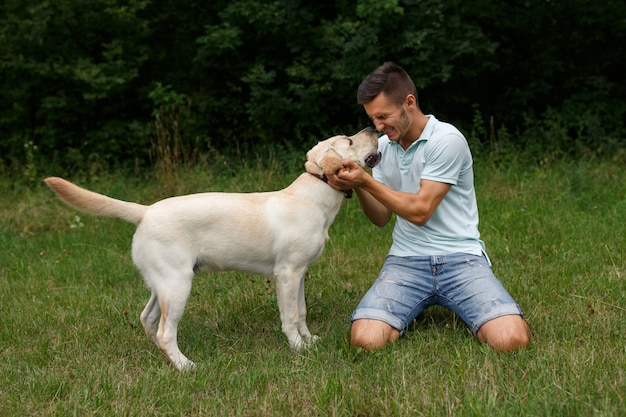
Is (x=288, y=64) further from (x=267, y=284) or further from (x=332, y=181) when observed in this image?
(x=332, y=181)

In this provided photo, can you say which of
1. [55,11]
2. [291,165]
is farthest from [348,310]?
[55,11]

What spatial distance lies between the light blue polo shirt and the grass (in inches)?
19.6

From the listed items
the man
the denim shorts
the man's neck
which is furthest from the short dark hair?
the denim shorts

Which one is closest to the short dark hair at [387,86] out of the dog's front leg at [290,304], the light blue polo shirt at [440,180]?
the light blue polo shirt at [440,180]

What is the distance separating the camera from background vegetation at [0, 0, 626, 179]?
10055 millimetres

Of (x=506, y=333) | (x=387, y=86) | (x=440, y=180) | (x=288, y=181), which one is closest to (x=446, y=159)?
(x=440, y=180)

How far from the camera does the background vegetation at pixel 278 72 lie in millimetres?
10055

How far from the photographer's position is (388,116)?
415 centimetres

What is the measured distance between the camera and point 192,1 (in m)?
11.6

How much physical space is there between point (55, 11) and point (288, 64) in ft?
11.8

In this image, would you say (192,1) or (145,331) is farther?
(192,1)

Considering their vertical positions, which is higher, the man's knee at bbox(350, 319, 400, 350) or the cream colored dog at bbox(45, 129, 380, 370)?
the cream colored dog at bbox(45, 129, 380, 370)

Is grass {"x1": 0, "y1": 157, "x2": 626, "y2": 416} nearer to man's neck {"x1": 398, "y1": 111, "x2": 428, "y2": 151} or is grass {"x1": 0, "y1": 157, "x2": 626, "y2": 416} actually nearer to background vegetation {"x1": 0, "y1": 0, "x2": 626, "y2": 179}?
man's neck {"x1": 398, "y1": 111, "x2": 428, "y2": 151}

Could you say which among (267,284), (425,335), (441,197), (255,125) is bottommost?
(255,125)
